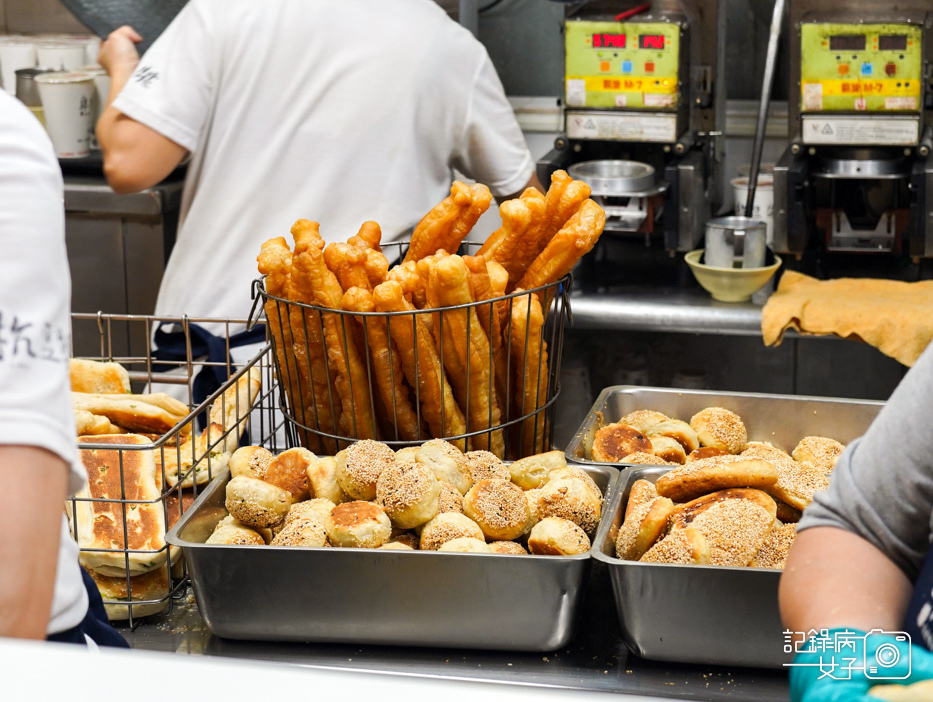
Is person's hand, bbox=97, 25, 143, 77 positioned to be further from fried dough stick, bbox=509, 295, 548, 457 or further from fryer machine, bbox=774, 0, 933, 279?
fryer machine, bbox=774, 0, 933, 279

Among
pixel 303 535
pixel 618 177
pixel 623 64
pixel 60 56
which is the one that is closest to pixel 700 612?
pixel 303 535

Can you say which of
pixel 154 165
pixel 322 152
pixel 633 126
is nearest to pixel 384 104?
pixel 322 152

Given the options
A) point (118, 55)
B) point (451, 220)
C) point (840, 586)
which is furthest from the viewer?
point (118, 55)

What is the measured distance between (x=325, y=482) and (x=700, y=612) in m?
0.41

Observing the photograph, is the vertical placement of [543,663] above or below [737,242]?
below

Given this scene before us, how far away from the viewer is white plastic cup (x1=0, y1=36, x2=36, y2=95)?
9.47 feet

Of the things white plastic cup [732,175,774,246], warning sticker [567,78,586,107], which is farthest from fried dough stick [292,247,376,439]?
white plastic cup [732,175,774,246]

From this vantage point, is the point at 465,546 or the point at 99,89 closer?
the point at 465,546

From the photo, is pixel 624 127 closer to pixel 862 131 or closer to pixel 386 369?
pixel 862 131

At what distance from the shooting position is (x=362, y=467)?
1.11 m

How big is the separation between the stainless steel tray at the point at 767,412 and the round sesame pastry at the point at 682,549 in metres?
0.32

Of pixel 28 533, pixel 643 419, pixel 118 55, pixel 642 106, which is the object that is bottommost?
pixel 643 419

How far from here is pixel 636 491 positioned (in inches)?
44.6

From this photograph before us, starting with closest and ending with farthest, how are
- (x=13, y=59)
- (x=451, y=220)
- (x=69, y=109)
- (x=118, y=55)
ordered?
(x=451, y=220), (x=118, y=55), (x=69, y=109), (x=13, y=59)
